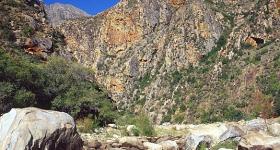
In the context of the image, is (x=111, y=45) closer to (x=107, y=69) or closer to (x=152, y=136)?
(x=107, y=69)

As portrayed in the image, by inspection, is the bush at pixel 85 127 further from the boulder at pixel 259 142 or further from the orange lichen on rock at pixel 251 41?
the orange lichen on rock at pixel 251 41

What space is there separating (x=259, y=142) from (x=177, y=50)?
350ft

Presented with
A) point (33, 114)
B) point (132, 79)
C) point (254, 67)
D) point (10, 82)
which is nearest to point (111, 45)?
point (132, 79)

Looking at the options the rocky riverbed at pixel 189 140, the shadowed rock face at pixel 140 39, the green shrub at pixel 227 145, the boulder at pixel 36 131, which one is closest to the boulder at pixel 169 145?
the rocky riverbed at pixel 189 140

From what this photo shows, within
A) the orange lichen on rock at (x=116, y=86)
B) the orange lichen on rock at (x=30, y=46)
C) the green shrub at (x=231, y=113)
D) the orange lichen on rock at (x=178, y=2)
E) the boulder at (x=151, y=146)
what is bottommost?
the boulder at (x=151, y=146)

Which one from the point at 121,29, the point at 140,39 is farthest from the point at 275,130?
the point at 121,29

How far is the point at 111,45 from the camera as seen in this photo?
155 metres

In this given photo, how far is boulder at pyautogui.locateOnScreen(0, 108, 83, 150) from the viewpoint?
56.7 feet

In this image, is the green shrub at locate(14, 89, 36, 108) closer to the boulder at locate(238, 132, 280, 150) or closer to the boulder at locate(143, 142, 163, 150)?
the boulder at locate(143, 142, 163, 150)

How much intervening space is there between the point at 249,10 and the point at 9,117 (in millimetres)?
110403

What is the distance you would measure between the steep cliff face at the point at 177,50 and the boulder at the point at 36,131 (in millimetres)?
73748

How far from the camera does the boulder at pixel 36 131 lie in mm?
17281

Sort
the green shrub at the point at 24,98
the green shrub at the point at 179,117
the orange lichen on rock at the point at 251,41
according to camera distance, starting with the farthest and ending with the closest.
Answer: the orange lichen on rock at the point at 251,41
the green shrub at the point at 179,117
the green shrub at the point at 24,98

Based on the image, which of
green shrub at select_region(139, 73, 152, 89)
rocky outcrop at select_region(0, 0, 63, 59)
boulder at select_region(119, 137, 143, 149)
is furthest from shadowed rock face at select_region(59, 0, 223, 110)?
boulder at select_region(119, 137, 143, 149)
